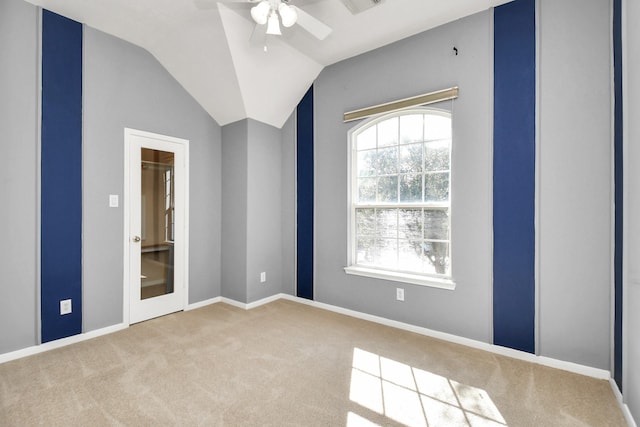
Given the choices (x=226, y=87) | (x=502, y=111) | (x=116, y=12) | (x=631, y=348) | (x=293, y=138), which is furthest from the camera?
(x=293, y=138)

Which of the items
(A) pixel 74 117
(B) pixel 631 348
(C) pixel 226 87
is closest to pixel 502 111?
(B) pixel 631 348

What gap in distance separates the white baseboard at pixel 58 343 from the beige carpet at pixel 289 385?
9 centimetres

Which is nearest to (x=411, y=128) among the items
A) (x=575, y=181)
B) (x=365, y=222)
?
(x=365, y=222)

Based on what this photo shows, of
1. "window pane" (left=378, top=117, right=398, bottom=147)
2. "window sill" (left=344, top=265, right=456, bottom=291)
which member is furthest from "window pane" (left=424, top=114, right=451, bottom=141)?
"window sill" (left=344, top=265, right=456, bottom=291)

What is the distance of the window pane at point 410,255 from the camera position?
10.1 ft

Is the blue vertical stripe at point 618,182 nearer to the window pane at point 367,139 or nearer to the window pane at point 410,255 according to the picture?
the window pane at point 410,255

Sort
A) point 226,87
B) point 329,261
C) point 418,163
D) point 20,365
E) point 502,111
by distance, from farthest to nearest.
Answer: point 329,261
point 226,87
point 418,163
point 502,111
point 20,365

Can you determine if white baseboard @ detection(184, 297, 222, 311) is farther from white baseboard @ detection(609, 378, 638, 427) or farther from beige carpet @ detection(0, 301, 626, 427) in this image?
white baseboard @ detection(609, 378, 638, 427)

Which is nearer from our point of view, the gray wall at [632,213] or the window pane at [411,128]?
the gray wall at [632,213]

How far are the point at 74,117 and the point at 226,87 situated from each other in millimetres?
1504

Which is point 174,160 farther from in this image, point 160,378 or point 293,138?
point 160,378

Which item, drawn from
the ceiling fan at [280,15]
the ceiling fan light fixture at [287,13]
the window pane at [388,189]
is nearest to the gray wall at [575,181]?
the window pane at [388,189]

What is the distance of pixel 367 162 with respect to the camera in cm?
345

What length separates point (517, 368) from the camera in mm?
2307
